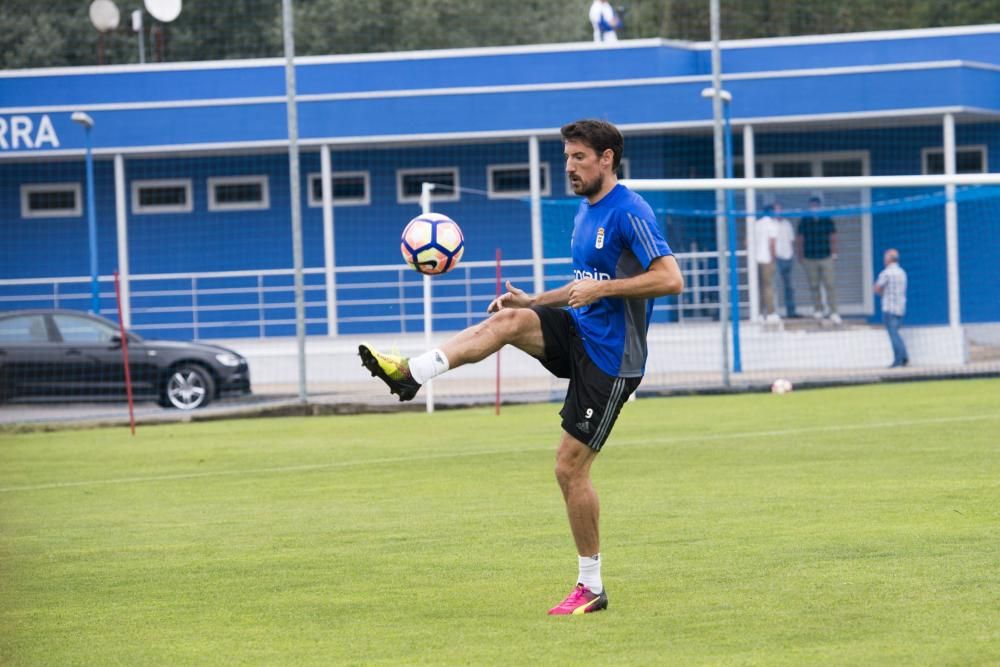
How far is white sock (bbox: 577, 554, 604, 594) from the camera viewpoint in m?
6.80

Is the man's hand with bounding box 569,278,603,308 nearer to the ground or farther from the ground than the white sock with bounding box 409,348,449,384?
farther from the ground

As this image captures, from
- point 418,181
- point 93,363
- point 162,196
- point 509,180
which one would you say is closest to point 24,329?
point 93,363

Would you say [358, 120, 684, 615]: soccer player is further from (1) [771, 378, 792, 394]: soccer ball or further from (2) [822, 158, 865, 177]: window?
(2) [822, 158, 865, 177]: window

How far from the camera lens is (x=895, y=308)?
23.3 m

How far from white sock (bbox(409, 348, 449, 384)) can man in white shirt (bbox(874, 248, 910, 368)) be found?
1733 centimetres

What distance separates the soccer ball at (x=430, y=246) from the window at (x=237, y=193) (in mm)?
21875

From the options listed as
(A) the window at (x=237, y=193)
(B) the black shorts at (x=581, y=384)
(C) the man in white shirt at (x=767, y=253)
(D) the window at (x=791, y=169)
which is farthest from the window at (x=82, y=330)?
(B) the black shorts at (x=581, y=384)

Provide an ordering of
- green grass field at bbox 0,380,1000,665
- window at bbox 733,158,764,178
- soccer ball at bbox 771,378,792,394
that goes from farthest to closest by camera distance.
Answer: window at bbox 733,158,764,178
soccer ball at bbox 771,378,792,394
green grass field at bbox 0,380,1000,665

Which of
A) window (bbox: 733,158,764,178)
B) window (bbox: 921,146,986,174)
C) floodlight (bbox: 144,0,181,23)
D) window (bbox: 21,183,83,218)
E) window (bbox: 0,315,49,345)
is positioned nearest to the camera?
window (bbox: 0,315,49,345)

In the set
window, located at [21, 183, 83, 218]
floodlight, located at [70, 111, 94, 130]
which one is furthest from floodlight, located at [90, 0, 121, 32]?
window, located at [21, 183, 83, 218]

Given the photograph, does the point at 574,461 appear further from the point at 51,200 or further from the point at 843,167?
the point at 51,200

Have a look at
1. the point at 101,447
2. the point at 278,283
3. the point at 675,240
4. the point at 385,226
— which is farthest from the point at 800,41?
the point at 101,447

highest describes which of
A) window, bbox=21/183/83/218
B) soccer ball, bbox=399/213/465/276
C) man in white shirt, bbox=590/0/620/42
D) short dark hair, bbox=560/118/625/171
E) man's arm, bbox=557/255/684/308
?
man in white shirt, bbox=590/0/620/42

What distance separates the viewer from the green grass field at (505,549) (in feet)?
20.4
